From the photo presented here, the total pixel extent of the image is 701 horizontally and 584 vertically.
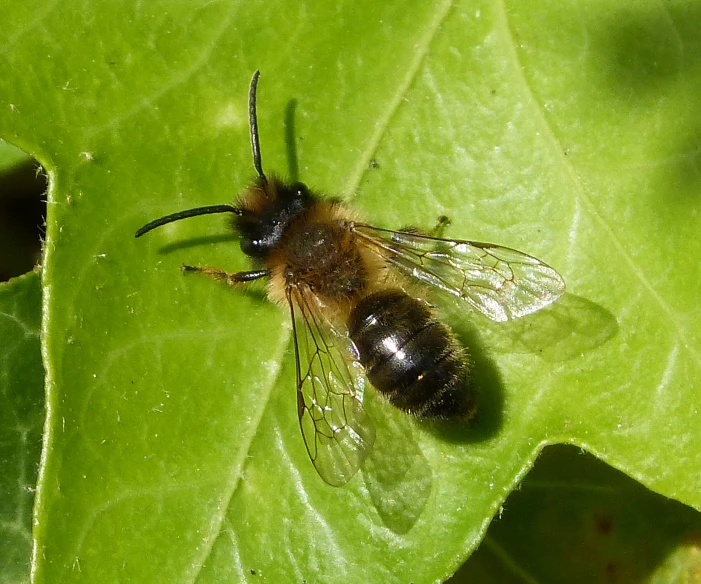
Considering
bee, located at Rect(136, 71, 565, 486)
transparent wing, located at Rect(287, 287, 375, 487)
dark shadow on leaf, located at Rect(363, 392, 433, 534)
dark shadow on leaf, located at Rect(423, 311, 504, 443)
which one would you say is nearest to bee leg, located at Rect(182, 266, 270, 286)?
bee, located at Rect(136, 71, 565, 486)

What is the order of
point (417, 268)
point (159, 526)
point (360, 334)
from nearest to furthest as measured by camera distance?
point (159, 526), point (360, 334), point (417, 268)

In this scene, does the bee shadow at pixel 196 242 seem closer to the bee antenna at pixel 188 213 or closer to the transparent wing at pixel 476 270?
the bee antenna at pixel 188 213

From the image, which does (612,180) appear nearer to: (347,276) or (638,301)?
(638,301)

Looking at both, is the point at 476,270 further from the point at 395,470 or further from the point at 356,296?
the point at 395,470

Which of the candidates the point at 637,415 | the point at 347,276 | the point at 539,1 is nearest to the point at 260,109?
the point at 347,276

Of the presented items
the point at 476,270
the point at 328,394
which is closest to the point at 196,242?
the point at 328,394

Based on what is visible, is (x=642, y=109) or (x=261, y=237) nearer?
(x=642, y=109)

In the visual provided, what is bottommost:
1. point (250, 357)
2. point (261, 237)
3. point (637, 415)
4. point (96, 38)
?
point (637, 415)
